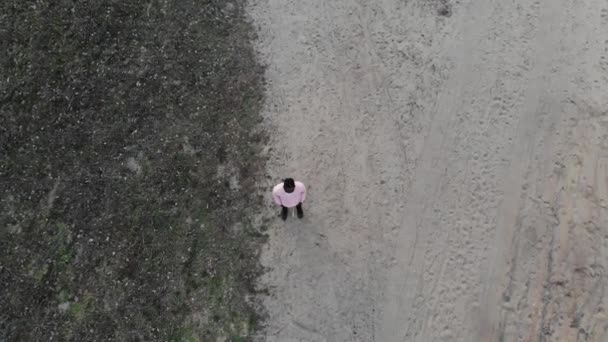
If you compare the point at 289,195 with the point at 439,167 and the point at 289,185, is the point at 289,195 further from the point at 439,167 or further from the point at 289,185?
the point at 439,167

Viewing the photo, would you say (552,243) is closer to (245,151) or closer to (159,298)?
(245,151)

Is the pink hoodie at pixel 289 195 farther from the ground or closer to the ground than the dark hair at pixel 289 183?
closer to the ground

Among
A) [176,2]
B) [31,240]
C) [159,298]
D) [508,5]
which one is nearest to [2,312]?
[31,240]

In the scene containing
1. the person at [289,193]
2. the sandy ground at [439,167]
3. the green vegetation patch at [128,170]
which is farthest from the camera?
the green vegetation patch at [128,170]

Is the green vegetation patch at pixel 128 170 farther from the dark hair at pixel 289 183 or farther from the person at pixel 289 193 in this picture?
the dark hair at pixel 289 183

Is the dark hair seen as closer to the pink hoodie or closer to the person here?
the person

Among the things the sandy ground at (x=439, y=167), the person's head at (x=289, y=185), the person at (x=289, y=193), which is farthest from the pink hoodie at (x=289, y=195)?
the sandy ground at (x=439, y=167)
